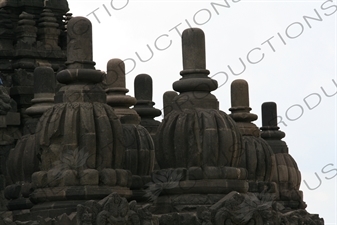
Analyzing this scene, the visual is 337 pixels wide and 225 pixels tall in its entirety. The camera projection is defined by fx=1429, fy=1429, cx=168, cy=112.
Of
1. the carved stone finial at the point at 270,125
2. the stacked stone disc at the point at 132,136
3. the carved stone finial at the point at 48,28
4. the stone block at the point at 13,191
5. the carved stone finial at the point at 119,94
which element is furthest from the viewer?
the carved stone finial at the point at 270,125

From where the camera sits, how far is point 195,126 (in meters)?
32.5

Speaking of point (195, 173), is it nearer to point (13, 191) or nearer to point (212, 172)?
point (212, 172)

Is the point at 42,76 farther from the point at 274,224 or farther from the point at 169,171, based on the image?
the point at 274,224

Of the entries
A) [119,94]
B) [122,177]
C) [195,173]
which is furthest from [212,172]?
[119,94]

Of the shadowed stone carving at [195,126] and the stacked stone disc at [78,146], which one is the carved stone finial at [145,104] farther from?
the stacked stone disc at [78,146]

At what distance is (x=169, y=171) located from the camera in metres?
32.7

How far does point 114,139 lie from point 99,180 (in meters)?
1.01

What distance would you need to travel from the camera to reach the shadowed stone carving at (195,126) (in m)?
32.4

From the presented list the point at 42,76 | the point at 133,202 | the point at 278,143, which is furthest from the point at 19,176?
the point at 278,143

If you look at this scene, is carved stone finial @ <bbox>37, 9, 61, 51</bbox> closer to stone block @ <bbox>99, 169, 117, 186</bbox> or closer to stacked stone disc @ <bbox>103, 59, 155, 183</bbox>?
stacked stone disc @ <bbox>103, 59, 155, 183</bbox>

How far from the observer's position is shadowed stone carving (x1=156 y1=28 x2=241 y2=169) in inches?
1276

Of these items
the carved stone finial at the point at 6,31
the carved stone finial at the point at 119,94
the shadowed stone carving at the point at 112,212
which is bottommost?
the shadowed stone carving at the point at 112,212

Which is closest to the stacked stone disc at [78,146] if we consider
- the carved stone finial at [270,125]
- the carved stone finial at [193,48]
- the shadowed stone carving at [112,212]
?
the shadowed stone carving at [112,212]

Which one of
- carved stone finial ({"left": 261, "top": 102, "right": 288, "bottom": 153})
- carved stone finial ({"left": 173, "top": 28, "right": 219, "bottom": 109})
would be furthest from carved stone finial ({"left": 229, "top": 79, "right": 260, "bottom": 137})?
carved stone finial ({"left": 173, "top": 28, "right": 219, "bottom": 109})
